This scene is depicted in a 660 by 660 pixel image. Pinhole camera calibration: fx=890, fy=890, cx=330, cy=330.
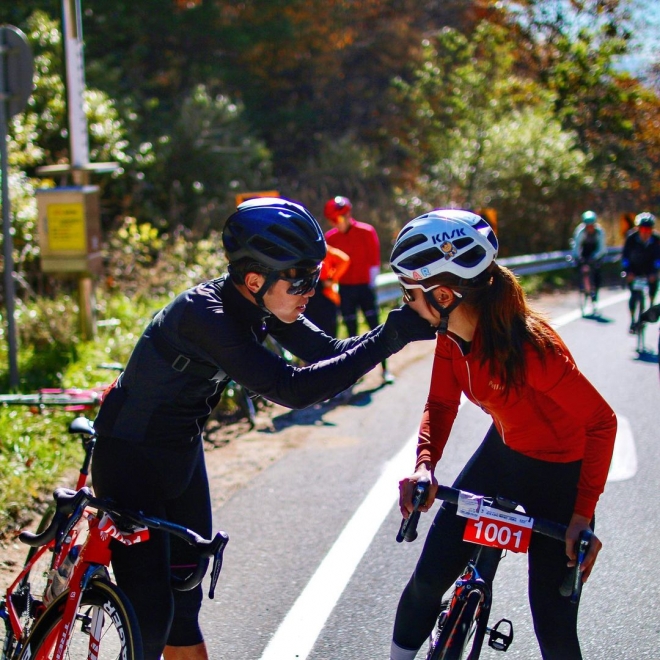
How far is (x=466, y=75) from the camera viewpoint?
21.9m

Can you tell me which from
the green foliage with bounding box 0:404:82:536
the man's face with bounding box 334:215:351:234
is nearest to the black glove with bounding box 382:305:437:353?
the green foliage with bounding box 0:404:82:536

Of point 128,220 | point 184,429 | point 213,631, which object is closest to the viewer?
point 184,429

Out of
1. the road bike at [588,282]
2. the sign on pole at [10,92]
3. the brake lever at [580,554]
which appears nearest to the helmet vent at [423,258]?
the brake lever at [580,554]

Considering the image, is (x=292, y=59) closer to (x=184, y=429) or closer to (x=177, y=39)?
(x=177, y=39)

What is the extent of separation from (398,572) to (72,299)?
666 cm

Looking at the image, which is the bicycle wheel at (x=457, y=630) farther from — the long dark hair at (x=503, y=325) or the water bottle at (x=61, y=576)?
the water bottle at (x=61, y=576)

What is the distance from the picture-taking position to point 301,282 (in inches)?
120

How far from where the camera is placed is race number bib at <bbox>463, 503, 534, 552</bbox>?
285 centimetres

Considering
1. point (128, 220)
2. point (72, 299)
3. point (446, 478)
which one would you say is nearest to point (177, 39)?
point (128, 220)

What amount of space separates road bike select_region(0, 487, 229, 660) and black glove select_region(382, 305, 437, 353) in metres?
0.84

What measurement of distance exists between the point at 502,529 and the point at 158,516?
47.8 inches

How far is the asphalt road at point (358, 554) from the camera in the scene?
4.13m

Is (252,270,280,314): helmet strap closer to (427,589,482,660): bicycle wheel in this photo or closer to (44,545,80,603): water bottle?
(44,545,80,603): water bottle

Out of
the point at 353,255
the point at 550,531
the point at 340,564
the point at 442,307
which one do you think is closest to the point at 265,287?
the point at 442,307
